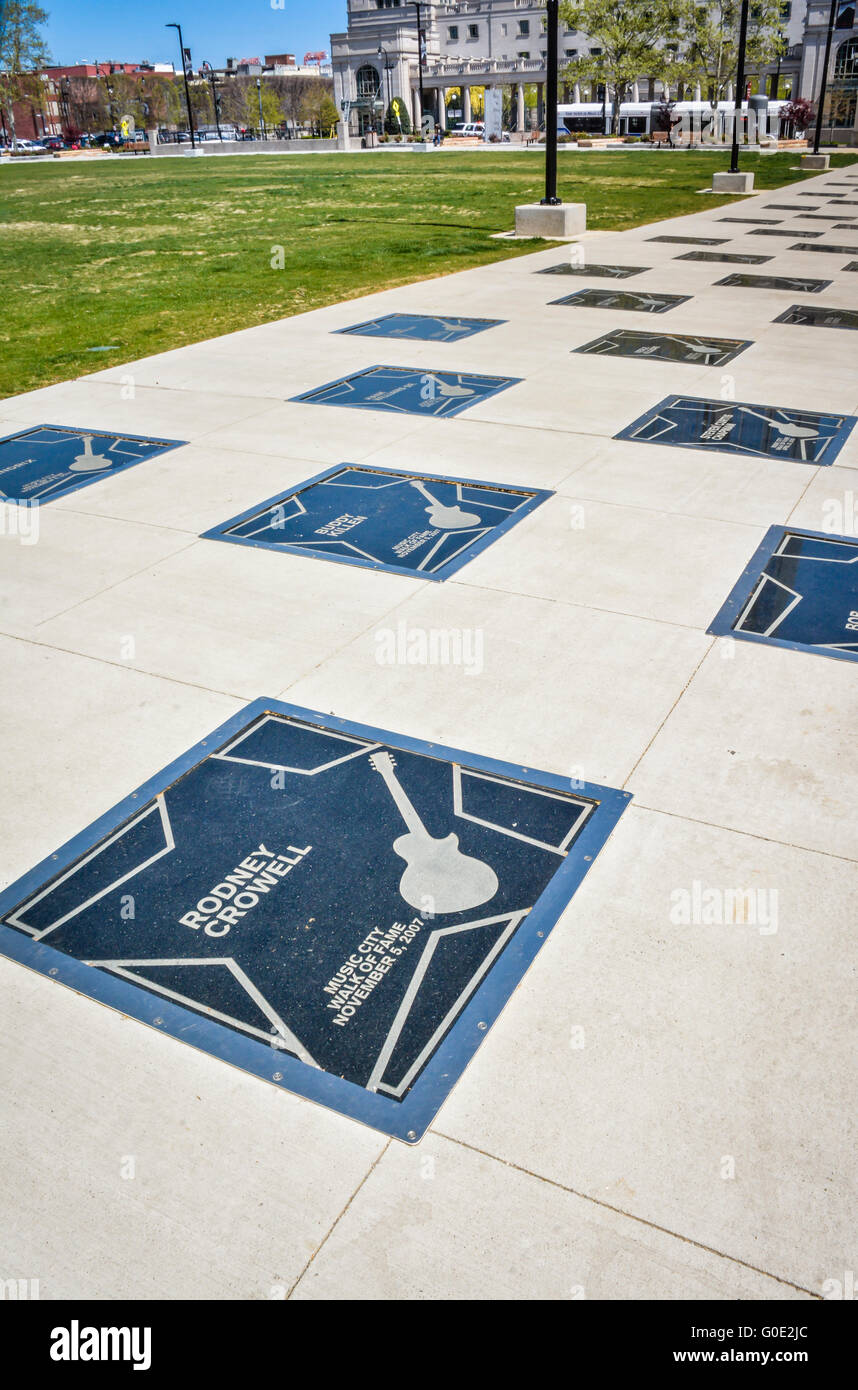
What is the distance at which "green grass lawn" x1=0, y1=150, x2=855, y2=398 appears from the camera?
1409cm

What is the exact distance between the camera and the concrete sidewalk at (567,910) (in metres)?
2.70

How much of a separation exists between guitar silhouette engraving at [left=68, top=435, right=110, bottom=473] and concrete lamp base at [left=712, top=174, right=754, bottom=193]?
1079 inches

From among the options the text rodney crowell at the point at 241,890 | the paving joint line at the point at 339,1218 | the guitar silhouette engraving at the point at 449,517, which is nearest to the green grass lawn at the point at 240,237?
the guitar silhouette engraving at the point at 449,517

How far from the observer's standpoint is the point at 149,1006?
3.40m

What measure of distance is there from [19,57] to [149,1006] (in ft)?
418

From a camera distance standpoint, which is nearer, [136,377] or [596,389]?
[596,389]

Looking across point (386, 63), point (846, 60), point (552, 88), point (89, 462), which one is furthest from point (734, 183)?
point (386, 63)

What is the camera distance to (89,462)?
861 cm

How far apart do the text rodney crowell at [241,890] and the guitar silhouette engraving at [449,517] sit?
3.54 meters

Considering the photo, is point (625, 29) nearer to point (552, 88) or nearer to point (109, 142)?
point (552, 88)
